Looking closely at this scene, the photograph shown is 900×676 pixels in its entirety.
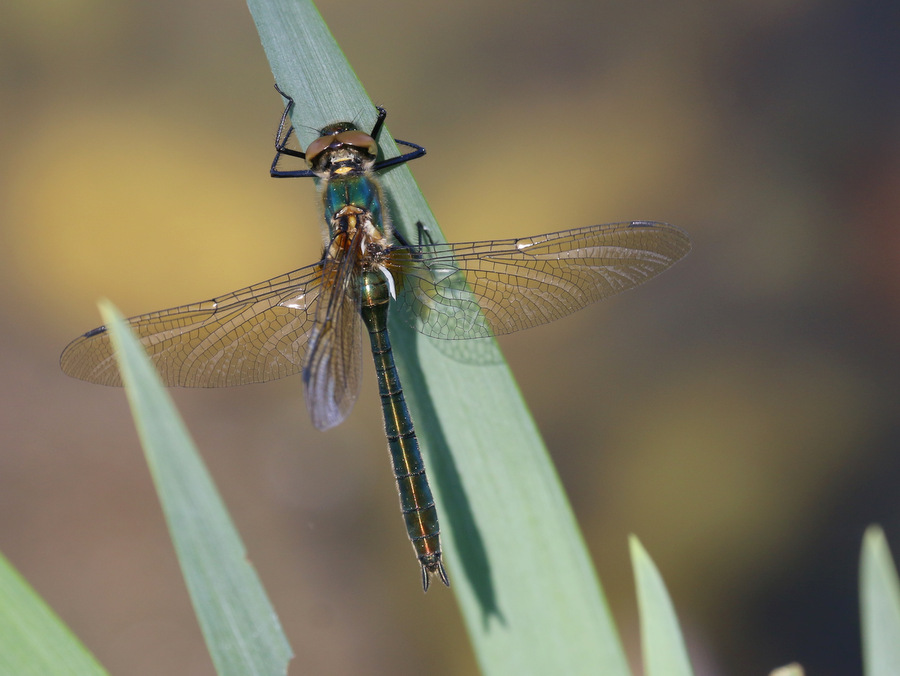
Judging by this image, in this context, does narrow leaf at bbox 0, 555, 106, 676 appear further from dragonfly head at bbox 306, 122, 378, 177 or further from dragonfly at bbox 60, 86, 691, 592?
dragonfly head at bbox 306, 122, 378, 177

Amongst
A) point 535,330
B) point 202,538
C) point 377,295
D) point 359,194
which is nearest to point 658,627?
point 202,538

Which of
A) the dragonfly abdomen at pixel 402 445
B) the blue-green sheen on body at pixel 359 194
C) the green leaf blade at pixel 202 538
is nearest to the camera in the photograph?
the green leaf blade at pixel 202 538

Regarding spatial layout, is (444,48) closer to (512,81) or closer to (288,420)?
(512,81)

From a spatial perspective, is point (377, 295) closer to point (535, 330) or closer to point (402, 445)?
point (402, 445)

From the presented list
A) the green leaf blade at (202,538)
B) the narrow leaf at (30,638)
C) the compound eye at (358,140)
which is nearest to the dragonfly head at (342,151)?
the compound eye at (358,140)

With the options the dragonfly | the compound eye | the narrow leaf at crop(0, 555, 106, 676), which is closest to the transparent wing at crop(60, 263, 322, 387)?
the dragonfly

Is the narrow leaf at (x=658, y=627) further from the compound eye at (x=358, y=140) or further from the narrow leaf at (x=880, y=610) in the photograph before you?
the compound eye at (x=358, y=140)
